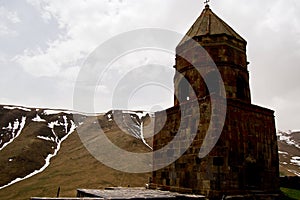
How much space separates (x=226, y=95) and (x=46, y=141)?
2242 inches

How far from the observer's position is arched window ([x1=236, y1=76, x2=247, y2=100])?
43.3 ft

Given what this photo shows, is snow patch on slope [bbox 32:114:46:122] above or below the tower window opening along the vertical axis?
above

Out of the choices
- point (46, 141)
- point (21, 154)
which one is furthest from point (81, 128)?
point (21, 154)

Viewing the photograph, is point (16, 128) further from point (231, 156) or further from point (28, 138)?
point (231, 156)

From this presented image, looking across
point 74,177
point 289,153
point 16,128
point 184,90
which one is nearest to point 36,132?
point 16,128

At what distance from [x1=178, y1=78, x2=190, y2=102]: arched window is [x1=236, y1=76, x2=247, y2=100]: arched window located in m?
2.27

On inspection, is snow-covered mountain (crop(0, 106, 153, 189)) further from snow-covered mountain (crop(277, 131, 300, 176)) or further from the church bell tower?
the church bell tower

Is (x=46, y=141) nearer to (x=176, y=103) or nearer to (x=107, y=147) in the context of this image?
(x=107, y=147)

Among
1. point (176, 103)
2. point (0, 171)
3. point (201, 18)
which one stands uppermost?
point (201, 18)

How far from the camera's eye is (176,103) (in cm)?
1422

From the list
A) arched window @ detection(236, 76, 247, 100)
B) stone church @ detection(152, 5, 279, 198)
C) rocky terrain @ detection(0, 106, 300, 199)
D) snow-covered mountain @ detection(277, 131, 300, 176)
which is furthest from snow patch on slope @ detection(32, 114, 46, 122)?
arched window @ detection(236, 76, 247, 100)

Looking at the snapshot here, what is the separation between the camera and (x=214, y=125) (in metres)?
11.2

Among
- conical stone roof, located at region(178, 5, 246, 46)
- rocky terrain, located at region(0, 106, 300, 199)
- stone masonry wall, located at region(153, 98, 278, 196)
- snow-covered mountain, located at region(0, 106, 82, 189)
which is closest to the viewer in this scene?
stone masonry wall, located at region(153, 98, 278, 196)

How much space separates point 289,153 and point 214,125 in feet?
246
